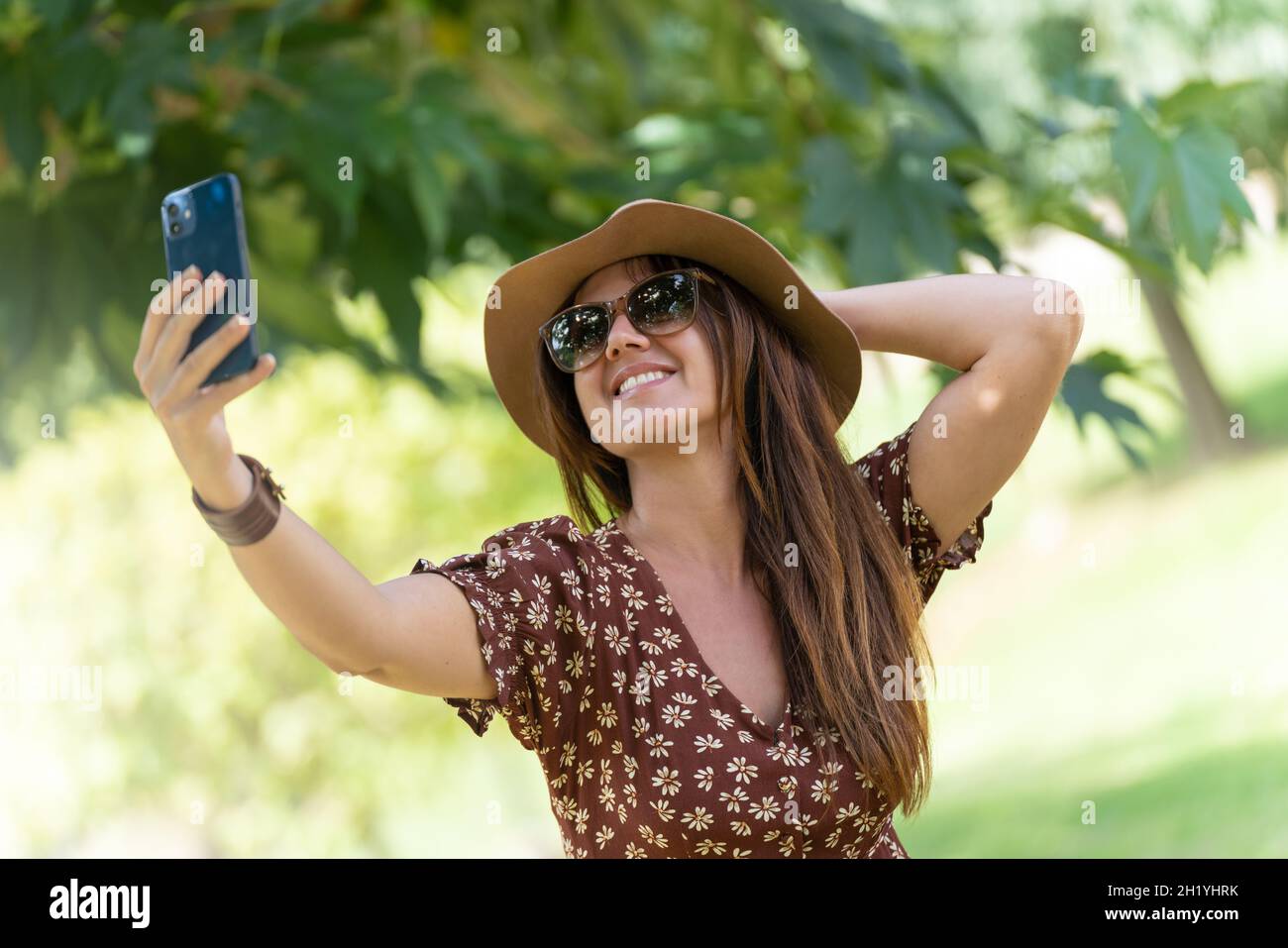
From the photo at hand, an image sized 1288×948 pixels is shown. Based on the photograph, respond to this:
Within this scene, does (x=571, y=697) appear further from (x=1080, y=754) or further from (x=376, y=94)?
(x=1080, y=754)

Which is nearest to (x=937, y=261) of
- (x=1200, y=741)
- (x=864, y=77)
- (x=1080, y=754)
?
(x=864, y=77)

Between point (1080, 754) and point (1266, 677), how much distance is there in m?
1.16

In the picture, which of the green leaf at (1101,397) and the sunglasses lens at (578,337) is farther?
the green leaf at (1101,397)

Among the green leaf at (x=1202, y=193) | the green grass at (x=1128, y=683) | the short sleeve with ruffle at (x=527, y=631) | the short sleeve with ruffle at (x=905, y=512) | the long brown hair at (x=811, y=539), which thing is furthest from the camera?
the green grass at (x=1128, y=683)

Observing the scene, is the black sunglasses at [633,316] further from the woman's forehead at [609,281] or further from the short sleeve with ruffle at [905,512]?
the short sleeve with ruffle at [905,512]

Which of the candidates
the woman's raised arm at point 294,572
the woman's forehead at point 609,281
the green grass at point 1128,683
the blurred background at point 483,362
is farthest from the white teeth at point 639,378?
the green grass at point 1128,683

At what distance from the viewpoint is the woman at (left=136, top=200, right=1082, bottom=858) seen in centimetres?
167

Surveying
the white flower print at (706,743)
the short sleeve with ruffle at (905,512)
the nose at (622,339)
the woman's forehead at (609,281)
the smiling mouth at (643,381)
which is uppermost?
the woman's forehead at (609,281)

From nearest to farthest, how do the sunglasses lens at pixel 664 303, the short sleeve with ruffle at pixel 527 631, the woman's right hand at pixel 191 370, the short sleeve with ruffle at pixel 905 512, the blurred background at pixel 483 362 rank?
the woman's right hand at pixel 191 370, the short sleeve with ruffle at pixel 527 631, the sunglasses lens at pixel 664 303, the short sleeve with ruffle at pixel 905 512, the blurred background at pixel 483 362

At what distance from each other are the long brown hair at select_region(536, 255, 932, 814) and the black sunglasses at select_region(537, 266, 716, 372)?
31 millimetres

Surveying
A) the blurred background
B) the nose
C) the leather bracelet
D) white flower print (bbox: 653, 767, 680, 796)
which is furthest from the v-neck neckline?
the blurred background

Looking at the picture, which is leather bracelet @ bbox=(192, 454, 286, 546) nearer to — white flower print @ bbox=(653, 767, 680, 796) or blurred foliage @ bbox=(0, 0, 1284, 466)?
white flower print @ bbox=(653, 767, 680, 796)

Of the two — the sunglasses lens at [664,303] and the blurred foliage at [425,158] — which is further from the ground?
the blurred foliage at [425,158]

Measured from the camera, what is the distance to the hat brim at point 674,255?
1.94 m
